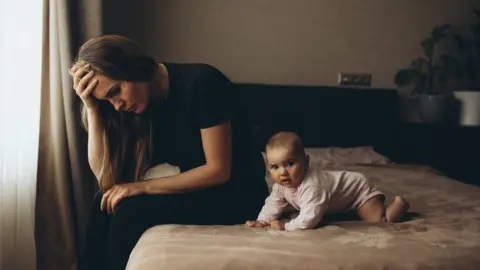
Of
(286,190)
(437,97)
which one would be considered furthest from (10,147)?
(437,97)

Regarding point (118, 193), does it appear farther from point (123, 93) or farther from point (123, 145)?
point (123, 93)

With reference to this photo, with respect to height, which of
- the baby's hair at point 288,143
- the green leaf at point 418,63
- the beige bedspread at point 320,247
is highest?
the green leaf at point 418,63

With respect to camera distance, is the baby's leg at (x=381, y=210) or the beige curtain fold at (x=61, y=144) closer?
the baby's leg at (x=381, y=210)

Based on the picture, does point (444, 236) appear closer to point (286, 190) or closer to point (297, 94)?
point (286, 190)

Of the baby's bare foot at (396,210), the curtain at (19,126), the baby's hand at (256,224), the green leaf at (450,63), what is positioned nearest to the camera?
the baby's hand at (256,224)

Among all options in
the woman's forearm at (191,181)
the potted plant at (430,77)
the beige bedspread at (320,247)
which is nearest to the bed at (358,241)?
the beige bedspread at (320,247)

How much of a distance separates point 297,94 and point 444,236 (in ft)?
6.37

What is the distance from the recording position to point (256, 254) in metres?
1.31

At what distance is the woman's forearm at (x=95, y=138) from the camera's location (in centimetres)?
170

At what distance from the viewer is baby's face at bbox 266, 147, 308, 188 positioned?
1.59m

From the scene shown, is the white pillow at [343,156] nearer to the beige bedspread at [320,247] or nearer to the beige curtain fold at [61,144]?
the beige curtain fold at [61,144]

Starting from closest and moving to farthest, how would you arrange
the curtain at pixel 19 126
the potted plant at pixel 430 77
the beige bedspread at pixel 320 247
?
the beige bedspread at pixel 320 247 < the curtain at pixel 19 126 < the potted plant at pixel 430 77

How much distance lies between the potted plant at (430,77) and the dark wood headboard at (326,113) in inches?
6.9

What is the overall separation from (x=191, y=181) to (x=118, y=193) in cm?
21
